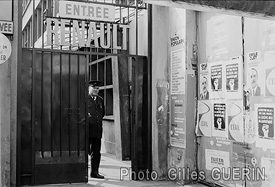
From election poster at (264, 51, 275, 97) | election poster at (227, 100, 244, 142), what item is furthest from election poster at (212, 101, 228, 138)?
election poster at (264, 51, 275, 97)

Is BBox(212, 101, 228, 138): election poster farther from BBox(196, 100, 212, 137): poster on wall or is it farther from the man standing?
the man standing

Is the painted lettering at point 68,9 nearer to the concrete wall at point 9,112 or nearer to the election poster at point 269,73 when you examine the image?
the concrete wall at point 9,112

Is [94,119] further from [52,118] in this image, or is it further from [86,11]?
[86,11]

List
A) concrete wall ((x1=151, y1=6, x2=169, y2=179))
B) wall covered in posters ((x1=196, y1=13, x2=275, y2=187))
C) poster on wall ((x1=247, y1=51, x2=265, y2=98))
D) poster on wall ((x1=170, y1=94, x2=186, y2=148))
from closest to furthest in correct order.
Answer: wall covered in posters ((x1=196, y1=13, x2=275, y2=187)), poster on wall ((x1=247, y1=51, x2=265, y2=98)), poster on wall ((x1=170, y1=94, x2=186, y2=148)), concrete wall ((x1=151, y1=6, x2=169, y2=179))

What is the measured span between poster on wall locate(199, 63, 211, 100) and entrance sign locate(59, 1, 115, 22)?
2032 millimetres

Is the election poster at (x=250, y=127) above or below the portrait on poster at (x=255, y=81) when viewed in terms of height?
below

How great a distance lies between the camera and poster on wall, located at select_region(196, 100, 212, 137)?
6847 millimetres

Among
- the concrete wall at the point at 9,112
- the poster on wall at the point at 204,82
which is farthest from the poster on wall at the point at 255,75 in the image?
the concrete wall at the point at 9,112

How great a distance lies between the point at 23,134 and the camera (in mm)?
6742

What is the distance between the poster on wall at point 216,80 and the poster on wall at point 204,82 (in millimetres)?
138

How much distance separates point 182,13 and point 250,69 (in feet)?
6.65

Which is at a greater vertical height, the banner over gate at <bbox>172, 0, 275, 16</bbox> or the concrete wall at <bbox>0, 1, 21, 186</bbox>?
the banner over gate at <bbox>172, 0, 275, 16</bbox>

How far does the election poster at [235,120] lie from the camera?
239 inches

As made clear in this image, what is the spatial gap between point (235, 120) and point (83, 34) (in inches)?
125
